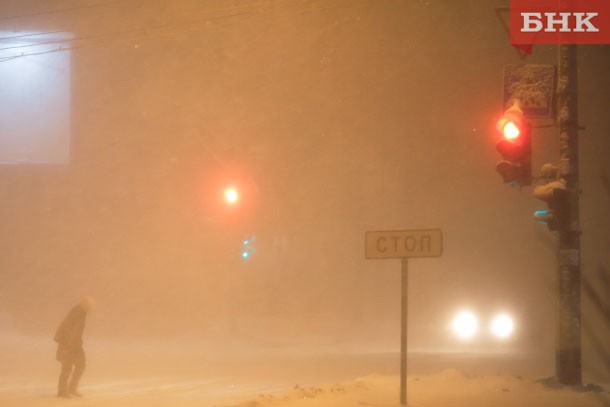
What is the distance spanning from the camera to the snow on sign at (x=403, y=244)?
10.2 meters

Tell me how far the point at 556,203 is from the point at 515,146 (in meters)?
1.09

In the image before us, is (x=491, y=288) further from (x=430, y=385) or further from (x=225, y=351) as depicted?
(x=430, y=385)

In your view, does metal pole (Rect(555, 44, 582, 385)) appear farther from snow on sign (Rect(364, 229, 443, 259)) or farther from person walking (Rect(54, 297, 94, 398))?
person walking (Rect(54, 297, 94, 398))

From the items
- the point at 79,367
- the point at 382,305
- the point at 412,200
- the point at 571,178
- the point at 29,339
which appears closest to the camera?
the point at 571,178

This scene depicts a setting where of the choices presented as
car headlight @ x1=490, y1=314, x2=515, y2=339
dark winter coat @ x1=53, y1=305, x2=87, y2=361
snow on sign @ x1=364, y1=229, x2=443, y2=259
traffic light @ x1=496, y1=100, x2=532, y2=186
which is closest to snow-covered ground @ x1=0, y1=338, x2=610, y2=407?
dark winter coat @ x1=53, y1=305, x2=87, y2=361

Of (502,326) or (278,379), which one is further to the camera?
(502,326)

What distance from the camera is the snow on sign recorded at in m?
10.2

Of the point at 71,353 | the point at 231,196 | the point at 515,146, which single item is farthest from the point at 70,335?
the point at 231,196

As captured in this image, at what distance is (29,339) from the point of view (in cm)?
3142

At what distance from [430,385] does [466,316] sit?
2727cm

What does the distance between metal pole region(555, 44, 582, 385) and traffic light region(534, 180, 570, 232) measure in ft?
0.28

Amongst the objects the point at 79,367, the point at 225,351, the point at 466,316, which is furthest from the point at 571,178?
the point at 466,316

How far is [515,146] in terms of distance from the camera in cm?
1153

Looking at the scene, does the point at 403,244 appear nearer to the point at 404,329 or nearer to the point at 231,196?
the point at 404,329
